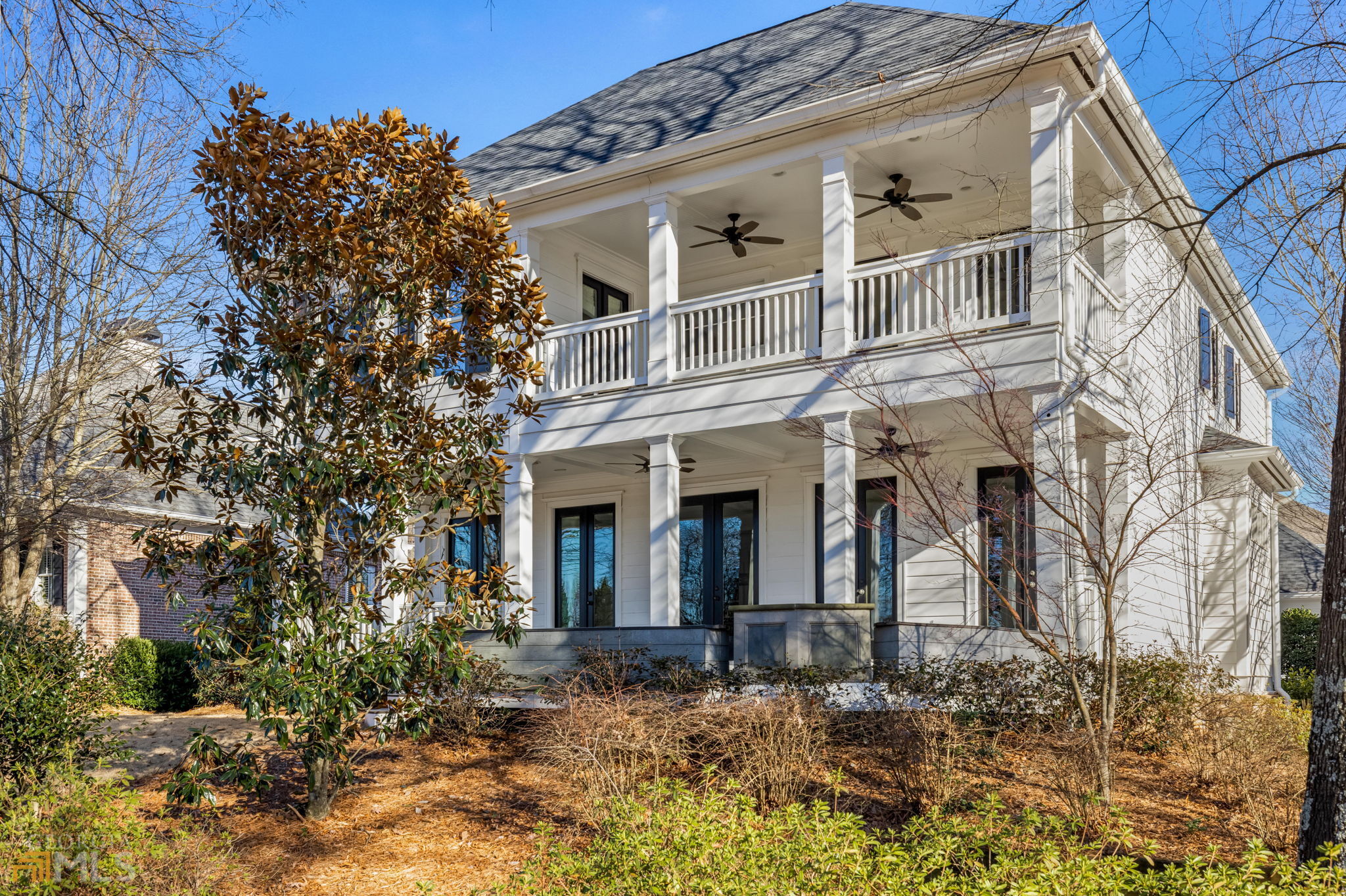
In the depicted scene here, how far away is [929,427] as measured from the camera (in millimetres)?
13016

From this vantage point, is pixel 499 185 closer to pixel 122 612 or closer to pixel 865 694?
pixel 865 694

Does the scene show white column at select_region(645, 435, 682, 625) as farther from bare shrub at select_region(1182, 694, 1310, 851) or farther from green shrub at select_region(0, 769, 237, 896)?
green shrub at select_region(0, 769, 237, 896)

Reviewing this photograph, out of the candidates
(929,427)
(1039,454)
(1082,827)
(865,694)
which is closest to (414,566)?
(865,694)

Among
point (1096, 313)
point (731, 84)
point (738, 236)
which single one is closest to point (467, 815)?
point (1096, 313)

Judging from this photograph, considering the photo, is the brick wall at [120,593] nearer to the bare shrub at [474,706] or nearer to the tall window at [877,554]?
the bare shrub at [474,706]

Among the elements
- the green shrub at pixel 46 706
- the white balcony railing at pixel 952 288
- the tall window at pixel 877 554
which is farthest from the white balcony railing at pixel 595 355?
the green shrub at pixel 46 706

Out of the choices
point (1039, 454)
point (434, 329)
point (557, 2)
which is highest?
point (557, 2)

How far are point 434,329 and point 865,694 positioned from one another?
4.92m

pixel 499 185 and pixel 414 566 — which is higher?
pixel 499 185

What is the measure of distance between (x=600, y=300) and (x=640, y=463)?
2.61 metres

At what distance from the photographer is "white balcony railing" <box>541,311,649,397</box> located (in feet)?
45.4

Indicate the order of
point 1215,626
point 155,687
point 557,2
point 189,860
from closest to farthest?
1. point 189,860
2. point 557,2
3. point 1215,626
4. point 155,687

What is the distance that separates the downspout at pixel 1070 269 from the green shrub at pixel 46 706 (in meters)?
8.47

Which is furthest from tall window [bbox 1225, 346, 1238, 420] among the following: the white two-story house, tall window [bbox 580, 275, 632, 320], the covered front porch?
tall window [bbox 580, 275, 632, 320]
